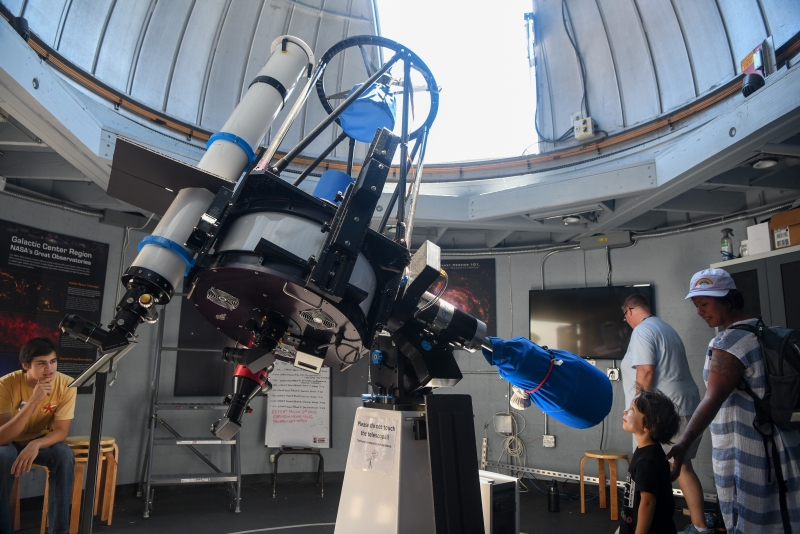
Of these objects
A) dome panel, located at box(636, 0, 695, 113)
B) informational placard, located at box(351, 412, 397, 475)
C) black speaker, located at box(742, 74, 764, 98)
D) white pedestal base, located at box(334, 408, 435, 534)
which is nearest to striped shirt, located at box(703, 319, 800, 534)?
white pedestal base, located at box(334, 408, 435, 534)

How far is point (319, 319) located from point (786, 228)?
144 inches

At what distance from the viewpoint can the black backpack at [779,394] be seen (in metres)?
1.83

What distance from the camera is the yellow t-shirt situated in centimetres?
306

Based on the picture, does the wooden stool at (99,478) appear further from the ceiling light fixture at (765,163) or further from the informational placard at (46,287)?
the ceiling light fixture at (765,163)

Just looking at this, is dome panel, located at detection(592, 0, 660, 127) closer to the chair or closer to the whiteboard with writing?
the whiteboard with writing

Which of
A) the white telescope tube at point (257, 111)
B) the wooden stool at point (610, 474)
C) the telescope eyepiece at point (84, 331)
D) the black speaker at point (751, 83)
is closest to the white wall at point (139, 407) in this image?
the wooden stool at point (610, 474)

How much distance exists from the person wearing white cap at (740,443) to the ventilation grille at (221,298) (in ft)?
5.51

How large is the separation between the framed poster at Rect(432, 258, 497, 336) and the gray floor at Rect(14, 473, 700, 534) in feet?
6.26

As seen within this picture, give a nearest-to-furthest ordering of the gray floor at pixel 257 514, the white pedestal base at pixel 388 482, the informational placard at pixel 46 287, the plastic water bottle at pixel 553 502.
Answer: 1. the white pedestal base at pixel 388 482
2. the gray floor at pixel 257 514
3. the informational placard at pixel 46 287
4. the plastic water bottle at pixel 553 502

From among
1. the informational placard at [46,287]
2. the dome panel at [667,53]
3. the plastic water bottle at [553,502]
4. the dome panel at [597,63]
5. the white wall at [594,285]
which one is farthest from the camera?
the dome panel at [597,63]

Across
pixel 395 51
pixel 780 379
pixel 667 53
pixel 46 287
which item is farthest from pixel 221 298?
pixel 667 53

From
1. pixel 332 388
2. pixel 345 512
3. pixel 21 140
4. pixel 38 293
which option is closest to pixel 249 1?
pixel 21 140

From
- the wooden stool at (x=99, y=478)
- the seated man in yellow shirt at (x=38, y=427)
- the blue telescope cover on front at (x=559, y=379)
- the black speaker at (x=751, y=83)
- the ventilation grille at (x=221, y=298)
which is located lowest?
the wooden stool at (x=99, y=478)

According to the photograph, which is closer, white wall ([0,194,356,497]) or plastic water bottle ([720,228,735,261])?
plastic water bottle ([720,228,735,261])
